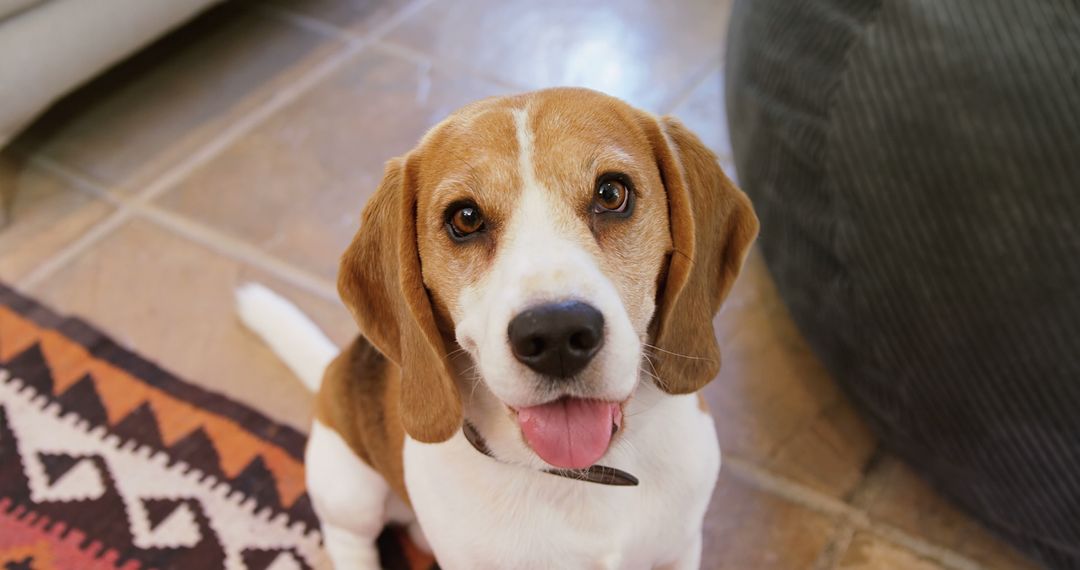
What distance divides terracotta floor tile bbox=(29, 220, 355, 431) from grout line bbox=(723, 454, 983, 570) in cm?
106

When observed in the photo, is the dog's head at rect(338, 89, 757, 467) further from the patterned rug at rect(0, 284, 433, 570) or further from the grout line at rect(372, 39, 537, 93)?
the grout line at rect(372, 39, 537, 93)

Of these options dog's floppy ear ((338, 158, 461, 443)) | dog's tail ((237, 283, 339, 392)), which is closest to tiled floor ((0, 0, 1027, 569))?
dog's tail ((237, 283, 339, 392))

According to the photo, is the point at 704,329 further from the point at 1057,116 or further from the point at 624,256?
the point at 1057,116

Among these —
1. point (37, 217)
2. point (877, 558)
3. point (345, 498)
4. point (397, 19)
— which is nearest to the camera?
point (345, 498)

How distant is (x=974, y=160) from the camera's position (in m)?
1.62

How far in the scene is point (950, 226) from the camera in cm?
168

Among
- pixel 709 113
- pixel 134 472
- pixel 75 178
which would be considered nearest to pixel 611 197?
pixel 134 472

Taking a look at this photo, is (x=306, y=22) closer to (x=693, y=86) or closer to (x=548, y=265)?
(x=693, y=86)

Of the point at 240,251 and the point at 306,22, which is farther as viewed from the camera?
the point at 306,22

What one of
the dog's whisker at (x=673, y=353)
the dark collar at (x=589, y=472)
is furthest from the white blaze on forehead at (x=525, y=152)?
the dark collar at (x=589, y=472)

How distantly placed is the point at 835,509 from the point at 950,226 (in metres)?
0.70

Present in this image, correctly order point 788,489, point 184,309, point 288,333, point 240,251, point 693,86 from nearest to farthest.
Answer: point 788,489, point 288,333, point 184,309, point 240,251, point 693,86

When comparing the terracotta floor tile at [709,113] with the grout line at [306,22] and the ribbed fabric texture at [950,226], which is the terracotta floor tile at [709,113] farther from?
the grout line at [306,22]

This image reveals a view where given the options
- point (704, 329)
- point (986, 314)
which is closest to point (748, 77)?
point (986, 314)
